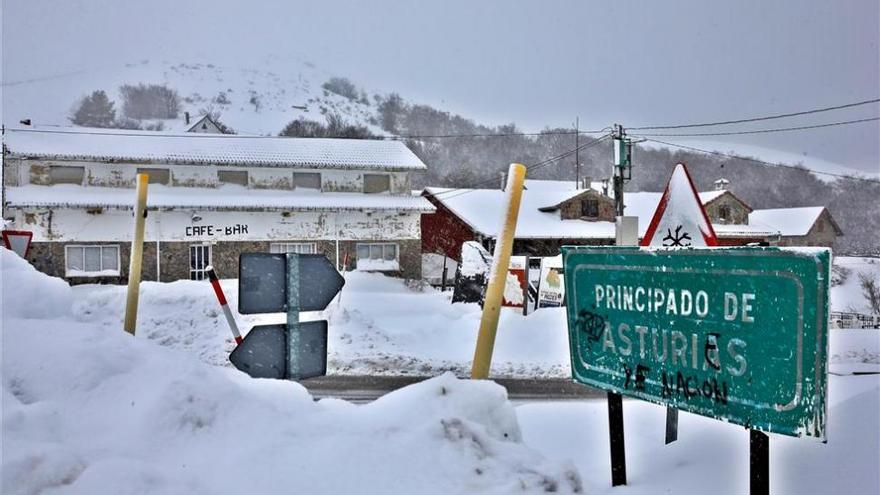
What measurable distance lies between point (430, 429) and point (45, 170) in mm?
29773

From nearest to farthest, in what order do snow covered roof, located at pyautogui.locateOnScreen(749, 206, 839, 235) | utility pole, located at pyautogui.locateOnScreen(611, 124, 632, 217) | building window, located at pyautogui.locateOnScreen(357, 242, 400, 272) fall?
utility pole, located at pyautogui.locateOnScreen(611, 124, 632, 217)
building window, located at pyautogui.locateOnScreen(357, 242, 400, 272)
snow covered roof, located at pyautogui.locateOnScreen(749, 206, 839, 235)

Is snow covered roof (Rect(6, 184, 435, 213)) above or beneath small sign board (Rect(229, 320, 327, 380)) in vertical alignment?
above

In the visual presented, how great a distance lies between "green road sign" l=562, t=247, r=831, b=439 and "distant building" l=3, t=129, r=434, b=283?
68.5 feet

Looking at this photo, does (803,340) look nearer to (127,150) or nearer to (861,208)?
(127,150)

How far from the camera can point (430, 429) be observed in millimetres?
3373

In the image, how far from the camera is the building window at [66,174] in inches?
1065

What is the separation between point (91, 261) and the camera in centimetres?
2664

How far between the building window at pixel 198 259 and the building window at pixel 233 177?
3.80 metres

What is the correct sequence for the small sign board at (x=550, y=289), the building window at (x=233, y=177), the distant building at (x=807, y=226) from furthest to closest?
the distant building at (x=807, y=226) < the building window at (x=233, y=177) < the small sign board at (x=550, y=289)

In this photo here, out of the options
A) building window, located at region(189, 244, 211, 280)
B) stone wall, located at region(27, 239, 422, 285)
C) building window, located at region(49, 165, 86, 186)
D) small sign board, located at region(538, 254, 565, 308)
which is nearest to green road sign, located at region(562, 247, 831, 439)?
small sign board, located at region(538, 254, 565, 308)

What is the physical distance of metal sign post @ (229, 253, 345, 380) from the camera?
384cm

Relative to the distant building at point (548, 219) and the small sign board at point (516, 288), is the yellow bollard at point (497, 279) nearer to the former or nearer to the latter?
the small sign board at point (516, 288)

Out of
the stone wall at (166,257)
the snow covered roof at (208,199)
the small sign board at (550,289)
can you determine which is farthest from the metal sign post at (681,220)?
the snow covered roof at (208,199)

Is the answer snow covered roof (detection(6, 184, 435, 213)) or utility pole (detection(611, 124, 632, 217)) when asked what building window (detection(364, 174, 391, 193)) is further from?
utility pole (detection(611, 124, 632, 217))
